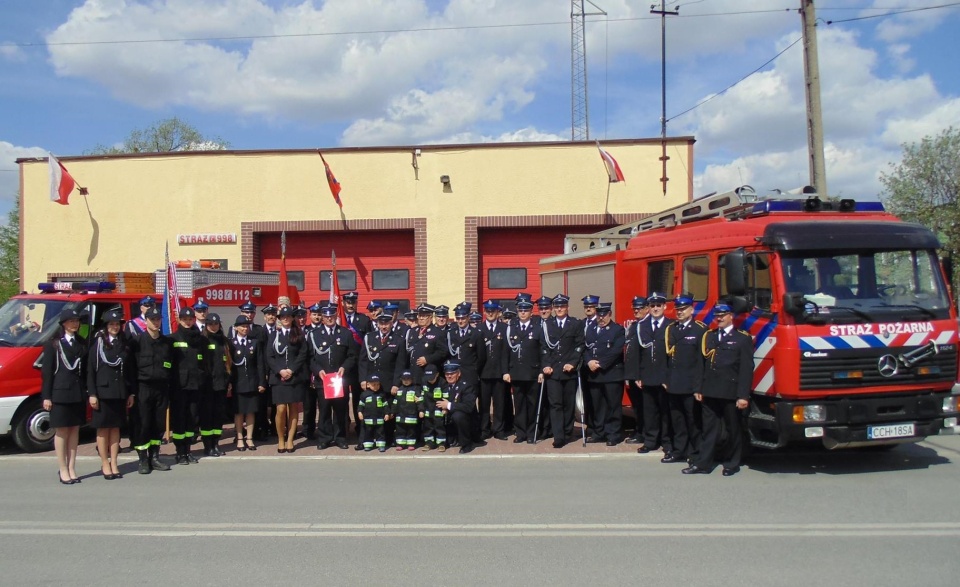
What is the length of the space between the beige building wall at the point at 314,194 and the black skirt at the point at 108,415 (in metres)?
9.25

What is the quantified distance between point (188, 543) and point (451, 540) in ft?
6.91

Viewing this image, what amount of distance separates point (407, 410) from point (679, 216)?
494 cm

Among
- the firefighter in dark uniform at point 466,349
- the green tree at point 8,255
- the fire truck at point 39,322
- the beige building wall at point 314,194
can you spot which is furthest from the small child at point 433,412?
the green tree at point 8,255

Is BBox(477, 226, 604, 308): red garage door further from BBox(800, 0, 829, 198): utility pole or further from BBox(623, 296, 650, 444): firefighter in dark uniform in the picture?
BBox(623, 296, 650, 444): firefighter in dark uniform

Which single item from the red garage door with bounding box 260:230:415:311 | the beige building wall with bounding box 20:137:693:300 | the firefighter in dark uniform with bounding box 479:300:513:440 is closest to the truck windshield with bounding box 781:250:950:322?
the firefighter in dark uniform with bounding box 479:300:513:440

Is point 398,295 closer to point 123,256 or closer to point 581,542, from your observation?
point 123,256

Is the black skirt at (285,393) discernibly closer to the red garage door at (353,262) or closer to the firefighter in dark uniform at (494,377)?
the firefighter in dark uniform at (494,377)

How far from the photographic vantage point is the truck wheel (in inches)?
389

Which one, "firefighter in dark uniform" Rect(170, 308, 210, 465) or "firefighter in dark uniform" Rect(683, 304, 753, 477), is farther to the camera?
"firefighter in dark uniform" Rect(170, 308, 210, 465)

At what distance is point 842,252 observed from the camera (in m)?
7.97

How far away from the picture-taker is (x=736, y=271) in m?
8.00

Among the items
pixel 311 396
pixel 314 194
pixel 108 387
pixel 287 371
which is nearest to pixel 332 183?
pixel 314 194

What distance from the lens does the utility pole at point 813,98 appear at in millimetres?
13180

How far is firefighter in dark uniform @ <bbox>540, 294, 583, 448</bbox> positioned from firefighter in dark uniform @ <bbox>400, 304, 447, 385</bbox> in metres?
1.42
